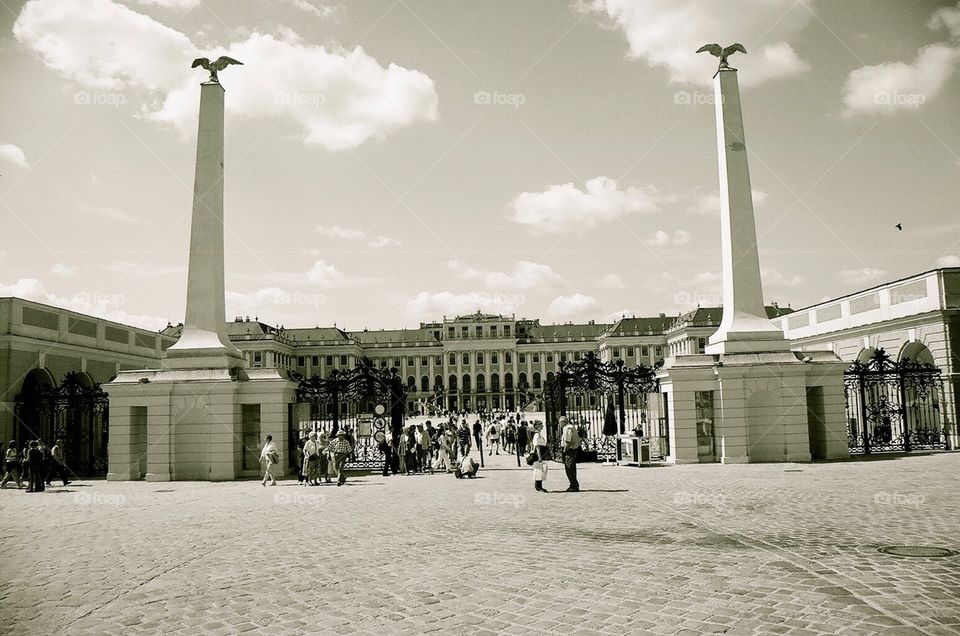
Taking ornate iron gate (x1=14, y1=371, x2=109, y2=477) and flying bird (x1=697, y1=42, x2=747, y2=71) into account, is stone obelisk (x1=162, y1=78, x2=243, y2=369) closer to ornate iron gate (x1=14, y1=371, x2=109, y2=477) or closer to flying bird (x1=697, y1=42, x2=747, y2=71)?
ornate iron gate (x1=14, y1=371, x2=109, y2=477)

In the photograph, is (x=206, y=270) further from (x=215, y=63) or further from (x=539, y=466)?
(x=539, y=466)

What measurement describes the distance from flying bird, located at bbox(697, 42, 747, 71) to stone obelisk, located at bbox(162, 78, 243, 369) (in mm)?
15183

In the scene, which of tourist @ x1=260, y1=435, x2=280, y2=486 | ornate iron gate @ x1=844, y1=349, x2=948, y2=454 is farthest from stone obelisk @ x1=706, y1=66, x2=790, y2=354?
tourist @ x1=260, y1=435, x2=280, y2=486

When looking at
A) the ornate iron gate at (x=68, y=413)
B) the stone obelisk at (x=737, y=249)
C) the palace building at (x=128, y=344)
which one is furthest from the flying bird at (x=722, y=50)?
the ornate iron gate at (x=68, y=413)

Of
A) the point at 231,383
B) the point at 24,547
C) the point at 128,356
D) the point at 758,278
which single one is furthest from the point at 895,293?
the point at 128,356

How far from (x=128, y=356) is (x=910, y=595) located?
36.3m

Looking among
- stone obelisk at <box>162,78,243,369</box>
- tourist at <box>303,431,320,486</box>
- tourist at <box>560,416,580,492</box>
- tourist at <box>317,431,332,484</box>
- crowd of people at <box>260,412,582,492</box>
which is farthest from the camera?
stone obelisk at <box>162,78,243,369</box>

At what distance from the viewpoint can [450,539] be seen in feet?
34.8

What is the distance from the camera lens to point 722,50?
22.2 m

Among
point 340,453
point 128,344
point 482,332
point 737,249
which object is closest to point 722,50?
point 737,249

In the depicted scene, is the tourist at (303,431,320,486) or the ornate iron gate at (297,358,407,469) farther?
the ornate iron gate at (297,358,407,469)

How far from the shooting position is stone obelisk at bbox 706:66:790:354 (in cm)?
2136

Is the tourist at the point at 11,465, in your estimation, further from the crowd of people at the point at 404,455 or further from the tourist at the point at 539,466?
the tourist at the point at 539,466

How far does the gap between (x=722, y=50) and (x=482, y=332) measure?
11324 cm
